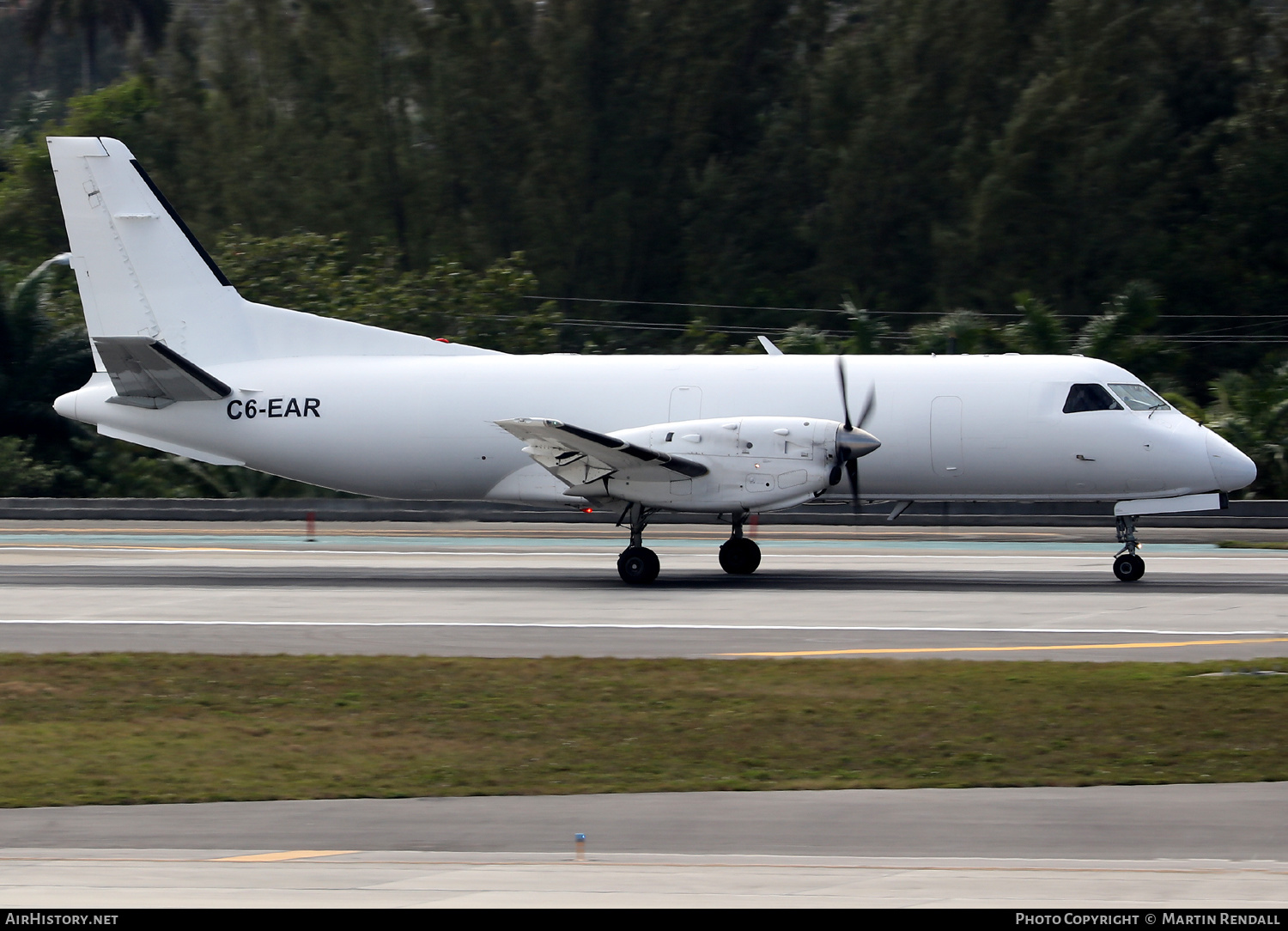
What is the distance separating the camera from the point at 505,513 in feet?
103

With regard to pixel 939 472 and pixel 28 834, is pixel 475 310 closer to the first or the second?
pixel 939 472

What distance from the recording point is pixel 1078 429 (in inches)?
781

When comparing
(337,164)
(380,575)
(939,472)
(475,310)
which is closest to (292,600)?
(380,575)

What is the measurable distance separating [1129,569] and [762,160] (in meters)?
34.1

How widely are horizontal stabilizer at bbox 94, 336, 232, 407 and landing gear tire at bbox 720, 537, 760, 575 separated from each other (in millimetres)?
7814

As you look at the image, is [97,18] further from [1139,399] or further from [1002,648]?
[1002,648]

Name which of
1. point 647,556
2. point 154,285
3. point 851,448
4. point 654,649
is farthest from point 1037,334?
point 654,649

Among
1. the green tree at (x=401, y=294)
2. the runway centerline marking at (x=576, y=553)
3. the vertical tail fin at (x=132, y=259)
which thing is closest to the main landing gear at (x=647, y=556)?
the runway centerline marking at (x=576, y=553)

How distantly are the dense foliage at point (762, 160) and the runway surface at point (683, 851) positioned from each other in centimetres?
3478

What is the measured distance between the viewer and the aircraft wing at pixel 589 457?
18641mm

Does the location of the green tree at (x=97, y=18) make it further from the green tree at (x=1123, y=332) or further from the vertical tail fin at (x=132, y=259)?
the vertical tail fin at (x=132, y=259)

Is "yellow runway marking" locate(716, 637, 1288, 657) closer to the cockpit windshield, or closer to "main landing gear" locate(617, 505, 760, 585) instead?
"main landing gear" locate(617, 505, 760, 585)

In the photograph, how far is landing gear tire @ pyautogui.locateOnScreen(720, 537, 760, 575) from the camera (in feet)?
67.9
